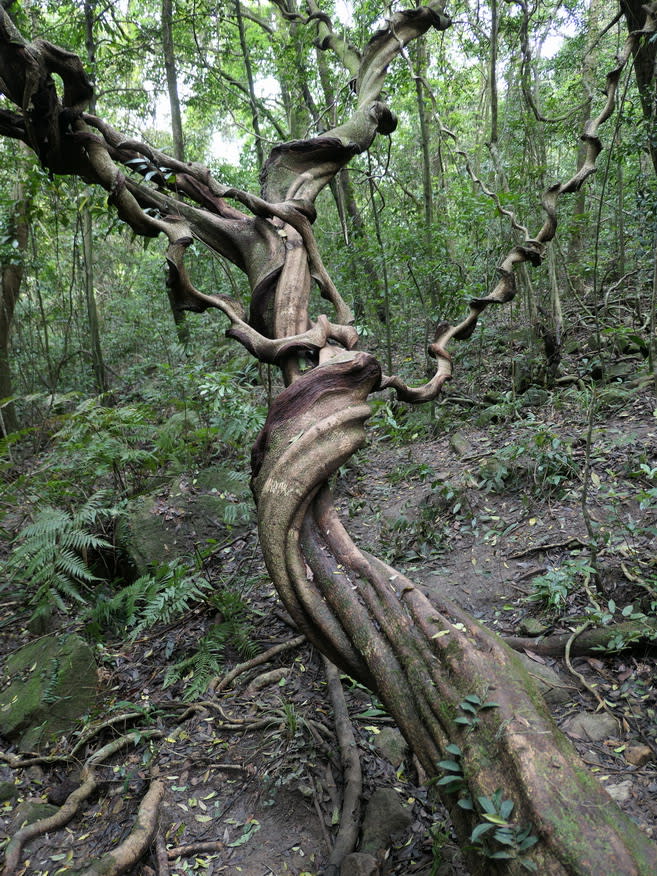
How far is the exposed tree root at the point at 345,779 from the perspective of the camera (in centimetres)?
173

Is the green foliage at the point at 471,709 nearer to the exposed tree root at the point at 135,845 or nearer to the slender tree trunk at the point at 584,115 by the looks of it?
the exposed tree root at the point at 135,845

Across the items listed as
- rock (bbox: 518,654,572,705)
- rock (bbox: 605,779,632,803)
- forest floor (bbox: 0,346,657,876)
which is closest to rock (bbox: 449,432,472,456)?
forest floor (bbox: 0,346,657,876)

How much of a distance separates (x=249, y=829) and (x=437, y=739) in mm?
1010

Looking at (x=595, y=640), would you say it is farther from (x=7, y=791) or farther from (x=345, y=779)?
(x=7, y=791)

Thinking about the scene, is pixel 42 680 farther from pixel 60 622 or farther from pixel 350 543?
pixel 350 543

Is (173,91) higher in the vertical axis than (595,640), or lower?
higher

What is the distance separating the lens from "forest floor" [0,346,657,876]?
6.12 feet

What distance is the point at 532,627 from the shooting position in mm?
2434

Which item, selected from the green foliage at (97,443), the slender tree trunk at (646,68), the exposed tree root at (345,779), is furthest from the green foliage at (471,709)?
the slender tree trunk at (646,68)


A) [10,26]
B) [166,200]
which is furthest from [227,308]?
[10,26]

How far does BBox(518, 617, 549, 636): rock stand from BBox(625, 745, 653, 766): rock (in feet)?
1.99

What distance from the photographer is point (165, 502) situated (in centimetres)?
396

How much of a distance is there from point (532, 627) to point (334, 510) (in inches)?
46.9

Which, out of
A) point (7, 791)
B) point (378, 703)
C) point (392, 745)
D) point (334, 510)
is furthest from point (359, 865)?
point (7, 791)
